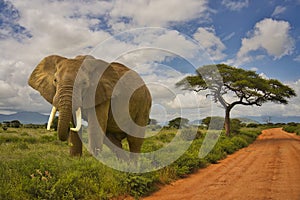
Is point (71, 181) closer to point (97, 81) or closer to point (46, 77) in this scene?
point (97, 81)

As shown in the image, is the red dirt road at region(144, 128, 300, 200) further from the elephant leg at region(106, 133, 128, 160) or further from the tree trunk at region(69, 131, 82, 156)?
the tree trunk at region(69, 131, 82, 156)

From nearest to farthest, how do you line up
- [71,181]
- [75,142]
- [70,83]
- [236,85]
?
[71,181]
[70,83]
[75,142]
[236,85]

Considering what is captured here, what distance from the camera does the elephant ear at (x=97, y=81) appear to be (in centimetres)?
785

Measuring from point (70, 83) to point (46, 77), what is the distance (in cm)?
168

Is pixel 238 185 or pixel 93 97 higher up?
pixel 93 97

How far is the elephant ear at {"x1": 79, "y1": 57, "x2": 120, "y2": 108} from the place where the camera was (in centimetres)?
785

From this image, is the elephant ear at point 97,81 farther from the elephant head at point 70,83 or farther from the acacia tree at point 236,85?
the acacia tree at point 236,85

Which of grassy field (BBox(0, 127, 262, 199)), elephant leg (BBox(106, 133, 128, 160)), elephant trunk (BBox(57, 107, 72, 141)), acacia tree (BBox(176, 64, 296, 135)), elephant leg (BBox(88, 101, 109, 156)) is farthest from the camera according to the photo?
acacia tree (BBox(176, 64, 296, 135))

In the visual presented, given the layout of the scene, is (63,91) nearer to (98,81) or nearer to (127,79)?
(98,81)

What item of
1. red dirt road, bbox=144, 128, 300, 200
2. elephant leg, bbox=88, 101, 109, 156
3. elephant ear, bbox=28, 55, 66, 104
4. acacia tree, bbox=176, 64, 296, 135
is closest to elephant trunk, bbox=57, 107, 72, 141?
elephant leg, bbox=88, 101, 109, 156

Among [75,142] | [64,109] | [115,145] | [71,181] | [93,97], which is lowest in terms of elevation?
[71,181]

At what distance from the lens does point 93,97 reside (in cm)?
790

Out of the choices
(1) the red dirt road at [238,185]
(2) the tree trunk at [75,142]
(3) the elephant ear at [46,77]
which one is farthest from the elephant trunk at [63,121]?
(1) the red dirt road at [238,185]

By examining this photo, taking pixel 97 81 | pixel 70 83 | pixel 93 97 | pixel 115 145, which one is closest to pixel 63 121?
pixel 70 83
